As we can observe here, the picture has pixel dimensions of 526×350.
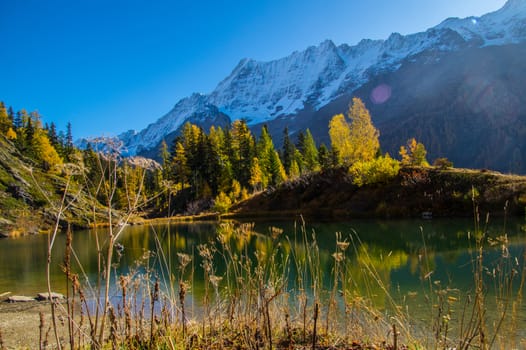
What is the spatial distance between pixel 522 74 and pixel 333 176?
15996 centimetres

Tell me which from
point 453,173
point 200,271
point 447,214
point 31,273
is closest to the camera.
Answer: point 200,271

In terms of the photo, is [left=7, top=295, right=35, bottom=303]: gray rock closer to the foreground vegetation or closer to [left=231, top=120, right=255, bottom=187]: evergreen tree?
the foreground vegetation

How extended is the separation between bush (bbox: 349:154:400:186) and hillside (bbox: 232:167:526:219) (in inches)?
26.1

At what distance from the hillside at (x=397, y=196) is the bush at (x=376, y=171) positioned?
26.1 inches

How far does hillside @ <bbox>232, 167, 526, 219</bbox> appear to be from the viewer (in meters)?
27.7

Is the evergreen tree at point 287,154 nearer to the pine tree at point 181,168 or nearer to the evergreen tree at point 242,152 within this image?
the evergreen tree at point 242,152

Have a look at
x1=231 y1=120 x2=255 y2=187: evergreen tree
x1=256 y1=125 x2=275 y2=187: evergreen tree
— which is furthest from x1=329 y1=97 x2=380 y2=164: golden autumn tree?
x1=231 y1=120 x2=255 y2=187: evergreen tree

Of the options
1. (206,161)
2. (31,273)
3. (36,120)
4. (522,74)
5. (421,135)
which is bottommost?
(31,273)

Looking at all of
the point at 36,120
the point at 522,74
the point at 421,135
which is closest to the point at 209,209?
the point at 36,120

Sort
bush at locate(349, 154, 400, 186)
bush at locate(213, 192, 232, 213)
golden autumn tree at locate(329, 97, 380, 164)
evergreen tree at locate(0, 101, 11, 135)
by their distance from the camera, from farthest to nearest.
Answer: evergreen tree at locate(0, 101, 11, 135) → bush at locate(213, 192, 232, 213) → golden autumn tree at locate(329, 97, 380, 164) → bush at locate(349, 154, 400, 186)

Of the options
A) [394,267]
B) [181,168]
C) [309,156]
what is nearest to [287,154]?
[309,156]

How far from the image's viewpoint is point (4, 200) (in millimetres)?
40406

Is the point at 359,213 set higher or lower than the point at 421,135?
lower

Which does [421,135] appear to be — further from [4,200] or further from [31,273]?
[31,273]
